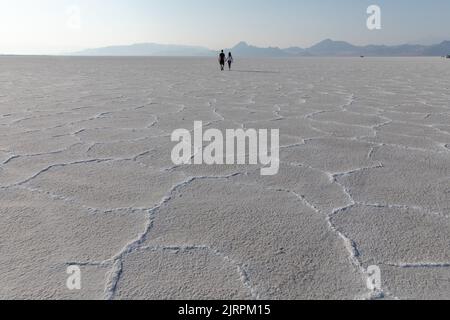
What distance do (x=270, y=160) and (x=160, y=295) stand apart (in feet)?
4.30

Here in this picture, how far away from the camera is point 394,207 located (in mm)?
1577

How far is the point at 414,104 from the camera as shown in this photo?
448 centimetres

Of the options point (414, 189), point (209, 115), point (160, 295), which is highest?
point (209, 115)

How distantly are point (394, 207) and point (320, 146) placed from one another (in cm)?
99

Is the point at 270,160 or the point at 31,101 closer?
the point at 270,160

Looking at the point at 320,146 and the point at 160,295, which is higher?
the point at 320,146

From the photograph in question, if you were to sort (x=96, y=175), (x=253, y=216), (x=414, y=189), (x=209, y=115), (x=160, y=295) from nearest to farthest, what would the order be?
(x=160, y=295) < (x=253, y=216) < (x=414, y=189) < (x=96, y=175) < (x=209, y=115)

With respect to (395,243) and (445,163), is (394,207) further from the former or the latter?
(445,163)

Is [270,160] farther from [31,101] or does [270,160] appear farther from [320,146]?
A: [31,101]

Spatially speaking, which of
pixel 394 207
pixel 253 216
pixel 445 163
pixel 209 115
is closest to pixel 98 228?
pixel 253 216

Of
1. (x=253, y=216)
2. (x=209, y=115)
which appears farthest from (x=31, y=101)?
(x=253, y=216)

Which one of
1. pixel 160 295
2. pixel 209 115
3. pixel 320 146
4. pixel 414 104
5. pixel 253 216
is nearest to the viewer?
pixel 160 295

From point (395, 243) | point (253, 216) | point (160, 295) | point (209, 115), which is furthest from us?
point (209, 115)

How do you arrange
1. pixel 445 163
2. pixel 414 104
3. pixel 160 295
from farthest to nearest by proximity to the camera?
pixel 414 104, pixel 445 163, pixel 160 295
